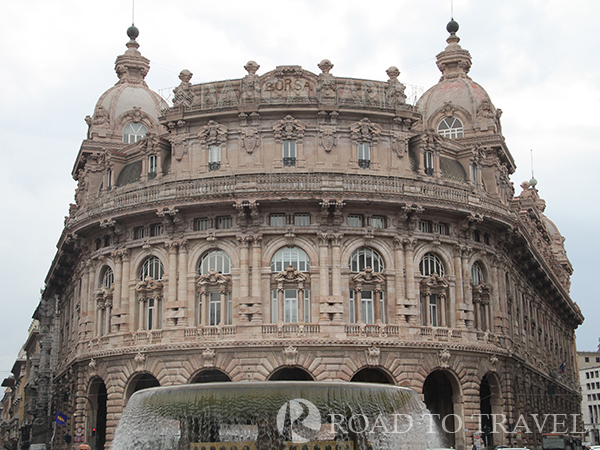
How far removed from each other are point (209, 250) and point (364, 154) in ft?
34.3

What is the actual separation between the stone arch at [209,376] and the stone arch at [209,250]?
550 cm

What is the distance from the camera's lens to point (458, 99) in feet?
210

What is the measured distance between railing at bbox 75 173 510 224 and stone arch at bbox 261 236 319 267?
282cm

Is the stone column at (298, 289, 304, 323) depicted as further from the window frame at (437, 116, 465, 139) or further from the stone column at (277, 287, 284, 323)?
the window frame at (437, 116, 465, 139)

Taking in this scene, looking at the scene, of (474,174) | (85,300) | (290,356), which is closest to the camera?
(290,356)

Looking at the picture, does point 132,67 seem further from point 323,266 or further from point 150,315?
point 323,266

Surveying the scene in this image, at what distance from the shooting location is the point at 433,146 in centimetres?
5266

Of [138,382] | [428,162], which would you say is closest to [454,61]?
[428,162]

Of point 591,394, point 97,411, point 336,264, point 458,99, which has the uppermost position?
point 458,99

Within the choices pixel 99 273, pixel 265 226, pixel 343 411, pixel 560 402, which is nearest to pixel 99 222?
pixel 99 273

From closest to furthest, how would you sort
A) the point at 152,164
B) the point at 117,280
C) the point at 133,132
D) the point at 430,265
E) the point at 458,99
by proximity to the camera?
the point at 430,265 < the point at 117,280 < the point at 152,164 < the point at 458,99 < the point at 133,132

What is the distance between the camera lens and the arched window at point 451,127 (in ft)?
207

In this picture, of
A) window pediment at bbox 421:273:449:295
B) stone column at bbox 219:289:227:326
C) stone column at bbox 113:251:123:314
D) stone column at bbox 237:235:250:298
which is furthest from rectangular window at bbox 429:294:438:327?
stone column at bbox 113:251:123:314

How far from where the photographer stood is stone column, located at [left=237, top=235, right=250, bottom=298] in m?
47.2
